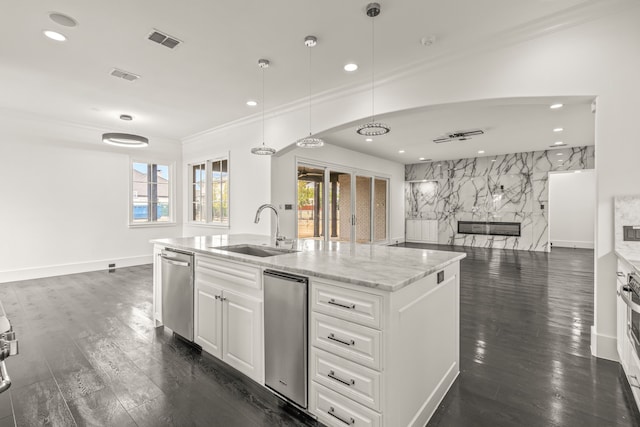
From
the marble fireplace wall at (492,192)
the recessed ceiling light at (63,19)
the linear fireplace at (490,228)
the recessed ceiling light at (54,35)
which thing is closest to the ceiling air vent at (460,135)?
the marble fireplace wall at (492,192)

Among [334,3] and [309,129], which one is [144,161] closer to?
[309,129]

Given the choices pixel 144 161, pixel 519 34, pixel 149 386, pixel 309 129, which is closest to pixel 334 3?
pixel 519 34

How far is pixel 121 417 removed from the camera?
1839 mm

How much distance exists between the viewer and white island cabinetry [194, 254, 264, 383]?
2068 mm

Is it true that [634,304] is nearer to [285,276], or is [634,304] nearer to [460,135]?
[285,276]

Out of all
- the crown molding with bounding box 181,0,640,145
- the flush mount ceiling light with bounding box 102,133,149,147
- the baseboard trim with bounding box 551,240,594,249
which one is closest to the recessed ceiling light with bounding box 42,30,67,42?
the flush mount ceiling light with bounding box 102,133,149,147

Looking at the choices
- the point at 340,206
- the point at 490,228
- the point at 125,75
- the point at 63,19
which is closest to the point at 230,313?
the point at 63,19

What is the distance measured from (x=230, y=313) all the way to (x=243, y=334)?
20cm

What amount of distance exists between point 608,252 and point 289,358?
2762 millimetres

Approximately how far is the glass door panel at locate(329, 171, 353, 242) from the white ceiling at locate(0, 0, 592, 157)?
10.2 feet

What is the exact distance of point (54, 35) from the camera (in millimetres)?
2871

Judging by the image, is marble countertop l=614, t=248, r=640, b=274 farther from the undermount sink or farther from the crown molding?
the undermount sink

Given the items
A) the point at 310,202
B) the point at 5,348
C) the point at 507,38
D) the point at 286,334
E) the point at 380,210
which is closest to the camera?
the point at 5,348

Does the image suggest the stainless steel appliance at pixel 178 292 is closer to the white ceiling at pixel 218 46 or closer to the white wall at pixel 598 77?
the white ceiling at pixel 218 46
